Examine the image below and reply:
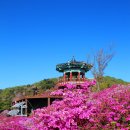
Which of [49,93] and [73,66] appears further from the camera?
[73,66]

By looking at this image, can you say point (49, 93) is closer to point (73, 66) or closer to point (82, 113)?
point (73, 66)

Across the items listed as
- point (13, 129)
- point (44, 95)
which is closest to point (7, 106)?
point (44, 95)

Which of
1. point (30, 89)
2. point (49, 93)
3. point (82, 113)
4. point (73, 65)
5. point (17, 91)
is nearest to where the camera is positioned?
point (82, 113)

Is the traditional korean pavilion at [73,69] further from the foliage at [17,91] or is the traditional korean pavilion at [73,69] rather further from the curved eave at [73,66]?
the foliage at [17,91]

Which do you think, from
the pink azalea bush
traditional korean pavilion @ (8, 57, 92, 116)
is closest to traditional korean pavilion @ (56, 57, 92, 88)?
traditional korean pavilion @ (8, 57, 92, 116)

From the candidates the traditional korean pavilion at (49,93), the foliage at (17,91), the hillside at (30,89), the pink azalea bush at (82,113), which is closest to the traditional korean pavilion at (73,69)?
the traditional korean pavilion at (49,93)

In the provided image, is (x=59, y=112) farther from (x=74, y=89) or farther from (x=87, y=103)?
(x=74, y=89)

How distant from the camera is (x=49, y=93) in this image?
122 ft

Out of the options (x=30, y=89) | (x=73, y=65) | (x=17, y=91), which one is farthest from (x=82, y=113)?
(x=17, y=91)

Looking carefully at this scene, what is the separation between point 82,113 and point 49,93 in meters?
26.2

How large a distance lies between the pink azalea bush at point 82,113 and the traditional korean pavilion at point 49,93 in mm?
23407

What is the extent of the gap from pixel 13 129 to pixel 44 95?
19926mm

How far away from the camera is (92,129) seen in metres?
11.6

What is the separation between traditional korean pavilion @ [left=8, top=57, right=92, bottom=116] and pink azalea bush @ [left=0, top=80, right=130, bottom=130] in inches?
922
